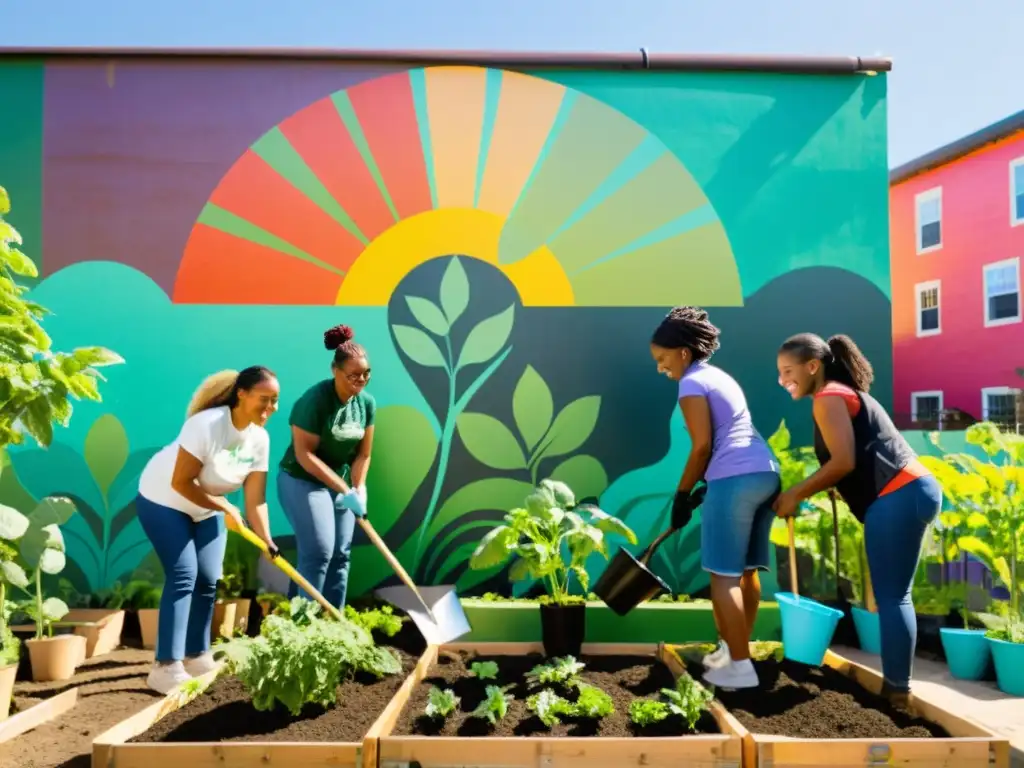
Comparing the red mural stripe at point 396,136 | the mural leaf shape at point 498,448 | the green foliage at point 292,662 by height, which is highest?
the red mural stripe at point 396,136

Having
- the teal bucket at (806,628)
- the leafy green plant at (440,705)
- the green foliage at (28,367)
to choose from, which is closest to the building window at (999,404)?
the teal bucket at (806,628)

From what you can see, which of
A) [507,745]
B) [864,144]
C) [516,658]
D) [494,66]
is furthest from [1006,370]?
[507,745]

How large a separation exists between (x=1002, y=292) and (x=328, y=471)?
14114 mm

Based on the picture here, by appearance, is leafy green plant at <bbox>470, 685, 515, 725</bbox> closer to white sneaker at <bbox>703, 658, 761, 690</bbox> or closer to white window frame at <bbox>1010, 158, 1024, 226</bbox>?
white sneaker at <bbox>703, 658, 761, 690</bbox>

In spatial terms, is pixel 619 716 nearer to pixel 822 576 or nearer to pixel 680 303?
pixel 822 576

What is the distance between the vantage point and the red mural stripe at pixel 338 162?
4.84 meters

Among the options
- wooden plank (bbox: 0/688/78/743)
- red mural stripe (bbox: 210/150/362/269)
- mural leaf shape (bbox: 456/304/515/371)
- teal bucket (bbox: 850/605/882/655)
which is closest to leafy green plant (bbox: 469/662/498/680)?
wooden plank (bbox: 0/688/78/743)

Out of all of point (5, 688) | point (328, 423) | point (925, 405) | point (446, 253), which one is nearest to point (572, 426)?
point (446, 253)

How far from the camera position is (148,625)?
4.37 m

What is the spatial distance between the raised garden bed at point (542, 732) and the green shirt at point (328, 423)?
1.19m

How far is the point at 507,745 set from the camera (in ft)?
8.23

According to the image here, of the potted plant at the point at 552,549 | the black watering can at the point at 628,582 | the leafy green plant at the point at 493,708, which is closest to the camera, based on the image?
the leafy green plant at the point at 493,708

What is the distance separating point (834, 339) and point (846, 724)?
4.97 ft

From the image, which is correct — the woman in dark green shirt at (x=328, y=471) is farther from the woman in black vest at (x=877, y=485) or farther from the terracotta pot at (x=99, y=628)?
the woman in black vest at (x=877, y=485)
